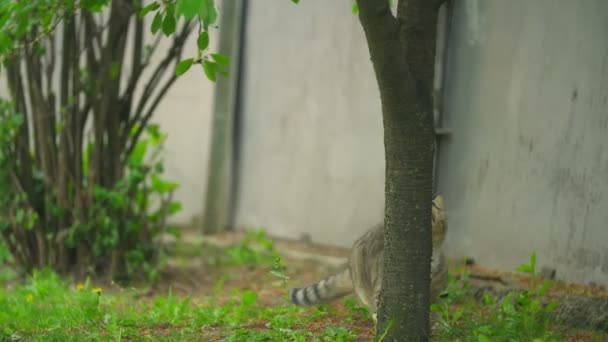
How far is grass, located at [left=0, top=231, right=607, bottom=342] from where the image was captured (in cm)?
430

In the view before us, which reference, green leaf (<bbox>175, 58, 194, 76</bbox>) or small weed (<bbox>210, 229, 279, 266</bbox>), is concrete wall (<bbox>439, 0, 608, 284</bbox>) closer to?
small weed (<bbox>210, 229, 279, 266</bbox>)

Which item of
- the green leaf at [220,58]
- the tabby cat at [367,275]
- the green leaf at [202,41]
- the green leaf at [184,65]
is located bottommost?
the tabby cat at [367,275]

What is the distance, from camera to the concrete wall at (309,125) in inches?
292

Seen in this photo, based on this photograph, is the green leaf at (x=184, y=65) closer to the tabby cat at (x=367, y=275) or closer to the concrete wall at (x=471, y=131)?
the tabby cat at (x=367, y=275)

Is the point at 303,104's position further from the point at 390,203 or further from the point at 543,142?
the point at 390,203

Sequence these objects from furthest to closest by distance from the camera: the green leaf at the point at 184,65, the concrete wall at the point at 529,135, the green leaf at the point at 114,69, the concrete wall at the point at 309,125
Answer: the concrete wall at the point at 309,125
the green leaf at the point at 114,69
the concrete wall at the point at 529,135
the green leaf at the point at 184,65

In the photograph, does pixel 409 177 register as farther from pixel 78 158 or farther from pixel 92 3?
pixel 78 158

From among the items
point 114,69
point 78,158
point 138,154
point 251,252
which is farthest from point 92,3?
point 251,252

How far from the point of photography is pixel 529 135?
5758mm

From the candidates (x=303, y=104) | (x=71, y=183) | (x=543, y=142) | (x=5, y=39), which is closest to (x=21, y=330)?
(x=5, y=39)

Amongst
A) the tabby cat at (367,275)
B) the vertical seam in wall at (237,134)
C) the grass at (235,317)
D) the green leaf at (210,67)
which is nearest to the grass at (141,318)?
the grass at (235,317)

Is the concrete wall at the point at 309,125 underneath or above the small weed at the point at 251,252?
above

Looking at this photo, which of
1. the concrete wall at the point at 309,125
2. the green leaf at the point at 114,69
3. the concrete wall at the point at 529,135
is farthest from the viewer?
the concrete wall at the point at 309,125

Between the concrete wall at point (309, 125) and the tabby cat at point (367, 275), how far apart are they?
2233 mm
